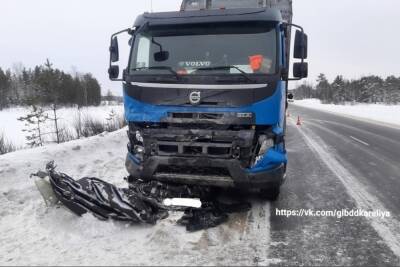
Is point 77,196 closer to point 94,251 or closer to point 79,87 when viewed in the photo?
point 94,251

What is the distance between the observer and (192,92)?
509cm

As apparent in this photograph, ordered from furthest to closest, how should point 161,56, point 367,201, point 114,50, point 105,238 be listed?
point 114,50 < point 367,201 < point 161,56 < point 105,238

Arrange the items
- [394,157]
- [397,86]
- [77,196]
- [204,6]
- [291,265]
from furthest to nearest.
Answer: [397,86]
[394,157]
[204,6]
[77,196]
[291,265]

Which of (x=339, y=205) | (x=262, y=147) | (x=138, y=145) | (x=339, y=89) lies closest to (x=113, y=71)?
(x=138, y=145)

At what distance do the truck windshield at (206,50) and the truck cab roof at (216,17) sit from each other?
3.4 inches

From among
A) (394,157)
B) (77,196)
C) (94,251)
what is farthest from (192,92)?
(394,157)

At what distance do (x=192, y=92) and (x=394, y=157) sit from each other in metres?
7.21

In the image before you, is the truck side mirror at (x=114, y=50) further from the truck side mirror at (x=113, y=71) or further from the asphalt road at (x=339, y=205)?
the asphalt road at (x=339, y=205)

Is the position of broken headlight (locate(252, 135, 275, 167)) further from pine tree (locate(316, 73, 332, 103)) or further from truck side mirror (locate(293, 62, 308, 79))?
pine tree (locate(316, 73, 332, 103))

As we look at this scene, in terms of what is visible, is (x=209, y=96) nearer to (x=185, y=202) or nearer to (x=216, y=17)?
(x=216, y=17)

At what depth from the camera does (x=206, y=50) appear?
214 inches

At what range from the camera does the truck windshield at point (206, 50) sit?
5.23m

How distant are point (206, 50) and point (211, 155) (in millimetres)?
1518

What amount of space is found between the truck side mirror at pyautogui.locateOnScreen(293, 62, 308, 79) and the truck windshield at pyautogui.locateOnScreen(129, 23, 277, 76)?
0.61 meters
